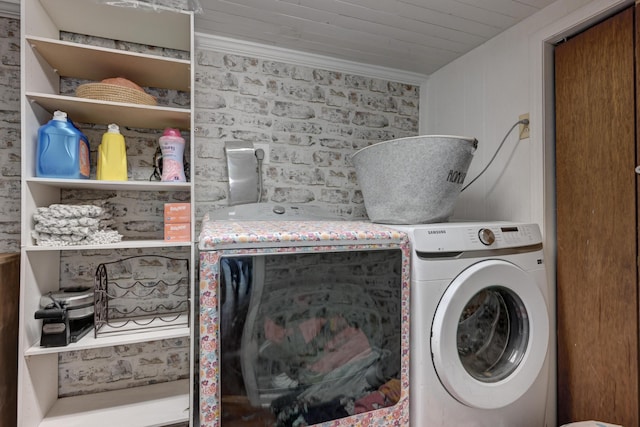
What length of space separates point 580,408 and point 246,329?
1.62 m

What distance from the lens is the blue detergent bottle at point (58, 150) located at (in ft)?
4.16

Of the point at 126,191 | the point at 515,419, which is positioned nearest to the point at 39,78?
the point at 126,191

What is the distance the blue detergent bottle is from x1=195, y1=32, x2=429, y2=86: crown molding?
35.3 inches

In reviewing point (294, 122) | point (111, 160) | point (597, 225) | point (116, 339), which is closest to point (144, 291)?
point (116, 339)

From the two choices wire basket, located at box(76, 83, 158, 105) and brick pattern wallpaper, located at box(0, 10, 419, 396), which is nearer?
wire basket, located at box(76, 83, 158, 105)

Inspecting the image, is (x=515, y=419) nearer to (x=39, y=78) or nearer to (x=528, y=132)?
(x=528, y=132)

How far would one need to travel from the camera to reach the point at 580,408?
4.88ft

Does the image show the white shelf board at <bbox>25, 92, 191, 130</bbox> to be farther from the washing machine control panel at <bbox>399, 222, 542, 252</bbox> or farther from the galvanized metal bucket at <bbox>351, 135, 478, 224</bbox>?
the washing machine control panel at <bbox>399, 222, 542, 252</bbox>

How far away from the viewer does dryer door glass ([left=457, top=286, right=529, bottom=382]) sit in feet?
4.61

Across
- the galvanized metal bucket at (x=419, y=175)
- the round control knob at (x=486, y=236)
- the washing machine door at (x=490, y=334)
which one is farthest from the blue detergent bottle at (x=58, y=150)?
the round control knob at (x=486, y=236)

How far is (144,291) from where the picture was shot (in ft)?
5.60

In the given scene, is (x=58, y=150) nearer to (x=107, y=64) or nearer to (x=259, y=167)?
(x=107, y=64)

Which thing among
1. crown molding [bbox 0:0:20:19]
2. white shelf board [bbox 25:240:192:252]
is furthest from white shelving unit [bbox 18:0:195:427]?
crown molding [bbox 0:0:20:19]

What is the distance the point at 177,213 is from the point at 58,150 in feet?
1.68
